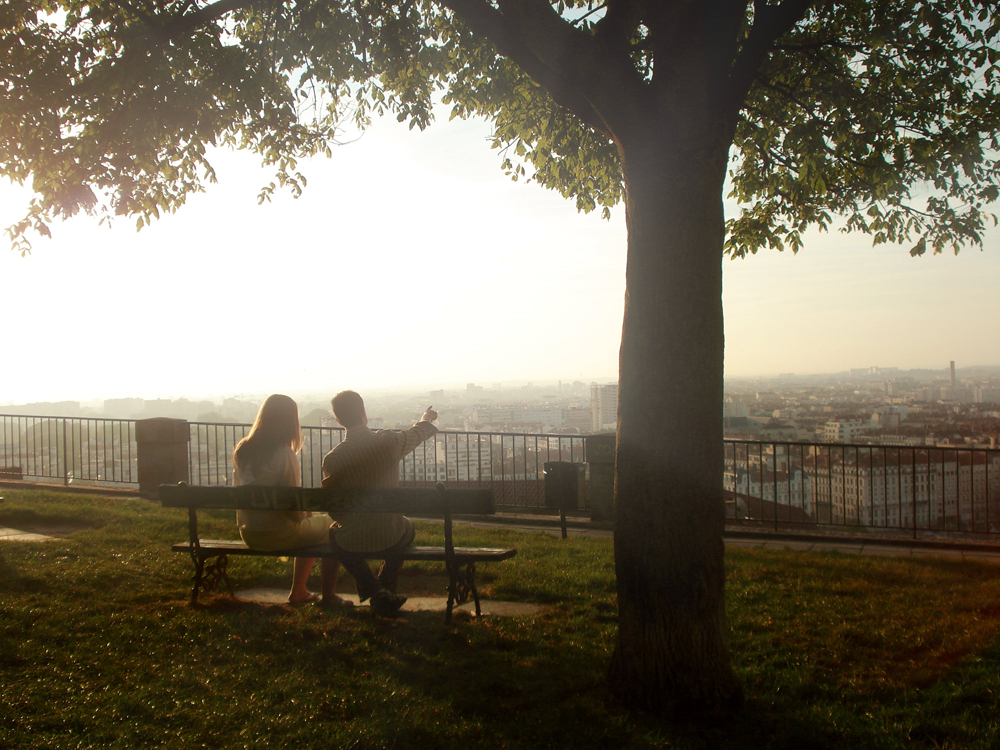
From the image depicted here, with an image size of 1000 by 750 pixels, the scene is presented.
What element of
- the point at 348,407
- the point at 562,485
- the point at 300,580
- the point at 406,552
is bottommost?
the point at 300,580

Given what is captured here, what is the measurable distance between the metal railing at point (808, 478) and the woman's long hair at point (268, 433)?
1.97 m

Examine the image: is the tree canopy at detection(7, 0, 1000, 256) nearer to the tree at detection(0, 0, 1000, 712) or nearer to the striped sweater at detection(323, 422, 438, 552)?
the tree at detection(0, 0, 1000, 712)

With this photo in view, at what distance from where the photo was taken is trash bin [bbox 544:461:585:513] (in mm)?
8477

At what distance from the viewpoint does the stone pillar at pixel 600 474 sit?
348 inches

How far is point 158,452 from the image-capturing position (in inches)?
424

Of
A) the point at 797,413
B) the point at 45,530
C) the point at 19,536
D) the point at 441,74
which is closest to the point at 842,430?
the point at 797,413

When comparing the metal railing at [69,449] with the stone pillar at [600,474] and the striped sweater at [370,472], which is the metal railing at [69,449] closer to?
the stone pillar at [600,474]

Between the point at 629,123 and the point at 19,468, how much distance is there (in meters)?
14.2

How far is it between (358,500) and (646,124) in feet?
9.93

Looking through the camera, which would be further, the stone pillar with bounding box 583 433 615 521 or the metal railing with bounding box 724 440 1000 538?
the stone pillar with bounding box 583 433 615 521

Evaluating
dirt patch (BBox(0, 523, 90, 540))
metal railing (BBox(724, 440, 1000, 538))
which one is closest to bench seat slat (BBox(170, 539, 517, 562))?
dirt patch (BBox(0, 523, 90, 540))

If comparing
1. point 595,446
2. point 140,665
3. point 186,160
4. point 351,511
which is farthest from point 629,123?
point 595,446

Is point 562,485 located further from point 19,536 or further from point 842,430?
point 19,536

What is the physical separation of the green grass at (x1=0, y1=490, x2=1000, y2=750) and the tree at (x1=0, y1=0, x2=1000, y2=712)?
1.49ft
